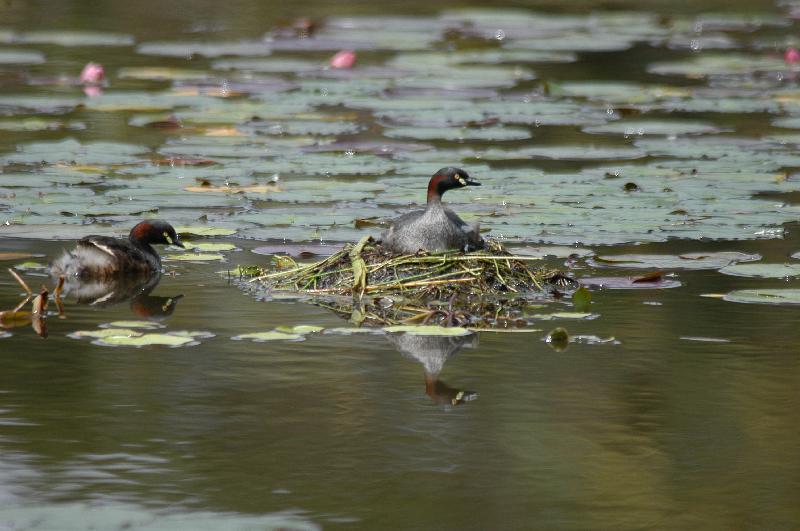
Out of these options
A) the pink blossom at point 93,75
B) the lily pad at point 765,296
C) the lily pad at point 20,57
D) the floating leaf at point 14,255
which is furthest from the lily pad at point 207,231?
the lily pad at point 20,57

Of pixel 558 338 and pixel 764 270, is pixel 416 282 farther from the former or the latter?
pixel 764 270

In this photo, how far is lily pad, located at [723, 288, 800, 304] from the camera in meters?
7.85

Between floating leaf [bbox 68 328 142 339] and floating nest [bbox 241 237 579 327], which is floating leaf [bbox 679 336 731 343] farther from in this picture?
floating leaf [bbox 68 328 142 339]

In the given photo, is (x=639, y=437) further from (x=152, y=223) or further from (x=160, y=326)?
(x=152, y=223)

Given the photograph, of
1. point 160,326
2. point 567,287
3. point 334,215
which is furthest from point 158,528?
point 334,215

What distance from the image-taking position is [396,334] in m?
7.28

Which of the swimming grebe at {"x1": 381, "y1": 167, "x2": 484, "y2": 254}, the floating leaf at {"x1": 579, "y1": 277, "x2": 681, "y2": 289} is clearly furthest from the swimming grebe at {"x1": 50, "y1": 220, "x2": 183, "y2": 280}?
the floating leaf at {"x1": 579, "y1": 277, "x2": 681, "y2": 289}

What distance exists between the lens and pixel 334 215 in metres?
9.88

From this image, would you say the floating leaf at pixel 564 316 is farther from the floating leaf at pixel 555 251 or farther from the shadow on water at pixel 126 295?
the shadow on water at pixel 126 295

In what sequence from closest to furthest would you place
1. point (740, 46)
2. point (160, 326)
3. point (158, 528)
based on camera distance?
point (158, 528), point (160, 326), point (740, 46)

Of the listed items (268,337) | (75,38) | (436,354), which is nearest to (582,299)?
(436,354)

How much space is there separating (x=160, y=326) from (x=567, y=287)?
2.12 m

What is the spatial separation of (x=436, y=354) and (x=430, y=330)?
25cm

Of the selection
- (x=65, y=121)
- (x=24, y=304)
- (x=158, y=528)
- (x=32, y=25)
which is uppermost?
(x=32, y=25)
